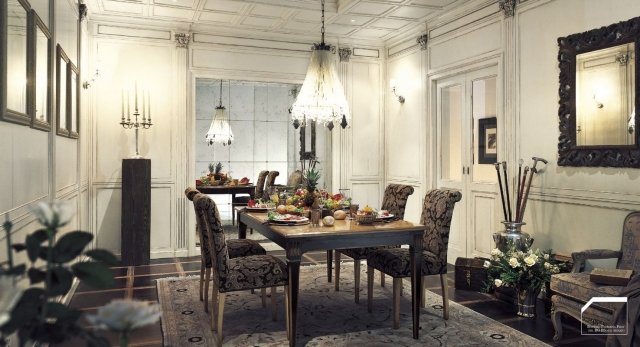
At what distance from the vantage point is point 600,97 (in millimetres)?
3654

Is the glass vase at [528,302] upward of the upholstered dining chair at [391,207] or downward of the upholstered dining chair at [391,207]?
downward

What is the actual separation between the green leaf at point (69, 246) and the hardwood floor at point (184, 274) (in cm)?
238

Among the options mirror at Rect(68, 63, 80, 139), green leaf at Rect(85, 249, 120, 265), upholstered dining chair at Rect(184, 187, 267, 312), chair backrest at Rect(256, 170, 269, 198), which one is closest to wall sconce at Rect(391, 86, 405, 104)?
chair backrest at Rect(256, 170, 269, 198)

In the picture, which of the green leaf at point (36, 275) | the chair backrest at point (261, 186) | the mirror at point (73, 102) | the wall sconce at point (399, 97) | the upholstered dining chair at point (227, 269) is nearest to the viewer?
the green leaf at point (36, 275)

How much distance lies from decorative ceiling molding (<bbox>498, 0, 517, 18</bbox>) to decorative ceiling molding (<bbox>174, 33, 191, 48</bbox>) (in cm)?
349

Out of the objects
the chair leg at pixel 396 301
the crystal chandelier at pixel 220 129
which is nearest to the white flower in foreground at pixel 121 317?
the chair leg at pixel 396 301

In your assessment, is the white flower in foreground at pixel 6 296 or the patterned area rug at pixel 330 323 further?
the patterned area rug at pixel 330 323

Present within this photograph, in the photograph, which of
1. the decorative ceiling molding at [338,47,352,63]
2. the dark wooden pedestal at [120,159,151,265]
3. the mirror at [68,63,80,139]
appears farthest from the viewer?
the decorative ceiling molding at [338,47,352,63]

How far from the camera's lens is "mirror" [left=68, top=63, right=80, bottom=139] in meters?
4.09

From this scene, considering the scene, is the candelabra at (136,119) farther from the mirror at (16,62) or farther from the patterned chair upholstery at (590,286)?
the patterned chair upholstery at (590,286)

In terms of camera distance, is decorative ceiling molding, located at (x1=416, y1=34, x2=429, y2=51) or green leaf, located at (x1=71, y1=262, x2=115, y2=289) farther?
decorative ceiling molding, located at (x1=416, y1=34, x2=429, y2=51)

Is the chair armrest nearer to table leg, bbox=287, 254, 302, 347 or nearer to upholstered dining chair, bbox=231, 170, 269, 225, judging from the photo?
table leg, bbox=287, 254, 302, 347

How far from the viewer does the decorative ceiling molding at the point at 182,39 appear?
19.1ft

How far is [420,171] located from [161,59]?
336 cm
